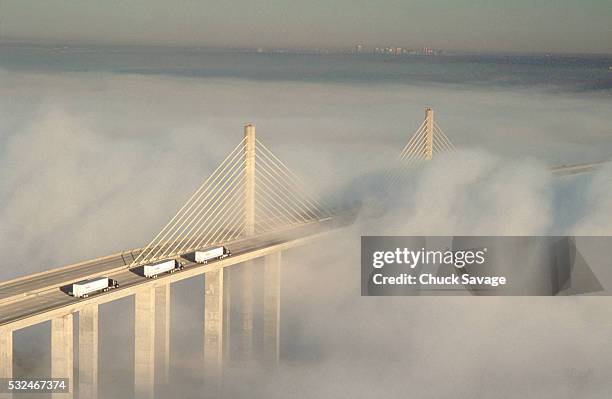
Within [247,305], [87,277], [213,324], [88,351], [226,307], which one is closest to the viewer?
[88,351]

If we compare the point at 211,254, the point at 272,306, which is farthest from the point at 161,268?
the point at 272,306

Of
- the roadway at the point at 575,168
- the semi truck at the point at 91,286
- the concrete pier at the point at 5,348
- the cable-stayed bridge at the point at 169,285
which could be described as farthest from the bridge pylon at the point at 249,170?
the roadway at the point at 575,168

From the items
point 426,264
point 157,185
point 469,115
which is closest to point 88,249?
point 157,185

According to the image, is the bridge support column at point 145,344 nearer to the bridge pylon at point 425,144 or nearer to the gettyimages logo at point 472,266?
the gettyimages logo at point 472,266

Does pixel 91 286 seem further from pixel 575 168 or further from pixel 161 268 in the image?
pixel 575 168

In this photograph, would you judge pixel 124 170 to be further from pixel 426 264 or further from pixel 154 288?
pixel 154 288
